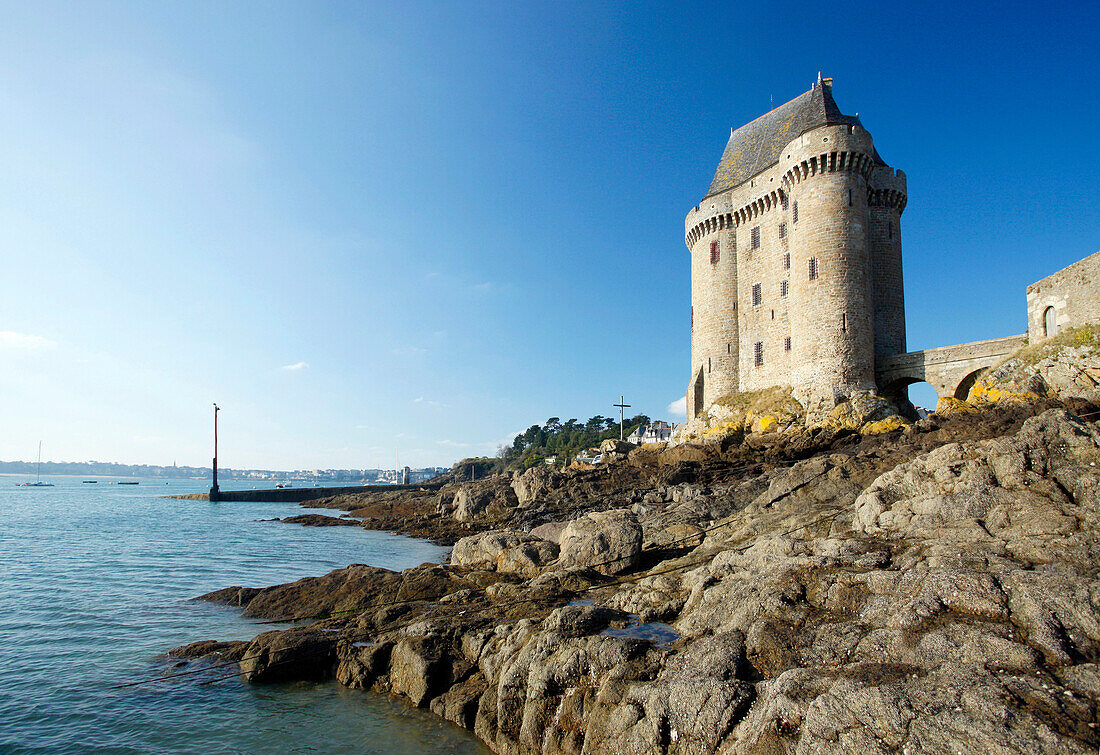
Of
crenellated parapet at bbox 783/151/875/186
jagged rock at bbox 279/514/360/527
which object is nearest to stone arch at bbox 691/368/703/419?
crenellated parapet at bbox 783/151/875/186

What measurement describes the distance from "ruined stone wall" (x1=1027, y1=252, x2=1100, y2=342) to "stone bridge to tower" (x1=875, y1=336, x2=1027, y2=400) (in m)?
1.33

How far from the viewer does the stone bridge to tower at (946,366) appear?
2320 cm

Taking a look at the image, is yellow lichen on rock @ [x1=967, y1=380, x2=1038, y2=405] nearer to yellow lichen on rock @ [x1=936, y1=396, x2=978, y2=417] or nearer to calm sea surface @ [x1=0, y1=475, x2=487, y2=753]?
yellow lichen on rock @ [x1=936, y1=396, x2=978, y2=417]

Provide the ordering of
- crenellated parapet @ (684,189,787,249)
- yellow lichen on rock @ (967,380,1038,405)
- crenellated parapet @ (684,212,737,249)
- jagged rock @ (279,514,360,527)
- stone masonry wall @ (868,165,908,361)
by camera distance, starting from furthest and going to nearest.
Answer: jagged rock @ (279,514,360,527)
crenellated parapet @ (684,212,737,249)
crenellated parapet @ (684,189,787,249)
stone masonry wall @ (868,165,908,361)
yellow lichen on rock @ (967,380,1038,405)

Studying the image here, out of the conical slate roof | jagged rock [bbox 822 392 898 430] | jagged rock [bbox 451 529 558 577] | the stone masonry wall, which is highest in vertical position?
the conical slate roof

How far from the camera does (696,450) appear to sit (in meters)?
27.8

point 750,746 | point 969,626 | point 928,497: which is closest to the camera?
point 750,746

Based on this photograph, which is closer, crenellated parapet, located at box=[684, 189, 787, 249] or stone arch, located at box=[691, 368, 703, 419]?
crenellated parapet, located at box=[684, 189, 787, 249]

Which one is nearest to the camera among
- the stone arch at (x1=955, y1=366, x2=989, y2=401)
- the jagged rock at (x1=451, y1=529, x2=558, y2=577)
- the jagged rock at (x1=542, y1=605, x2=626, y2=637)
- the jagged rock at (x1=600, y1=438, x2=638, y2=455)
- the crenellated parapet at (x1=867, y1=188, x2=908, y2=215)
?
Answer: the jagged rock at (x1=542, y1=605, x2=626, y2=637)

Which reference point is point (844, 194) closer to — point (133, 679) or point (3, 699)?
point (133, 679)

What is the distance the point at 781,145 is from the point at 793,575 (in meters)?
30.5

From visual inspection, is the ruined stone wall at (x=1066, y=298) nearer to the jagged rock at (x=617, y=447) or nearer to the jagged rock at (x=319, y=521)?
the jagged rock at (x=617, y=447)

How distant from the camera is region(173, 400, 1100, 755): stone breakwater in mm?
5246

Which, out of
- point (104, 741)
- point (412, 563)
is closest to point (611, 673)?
A: point (104, 741)
